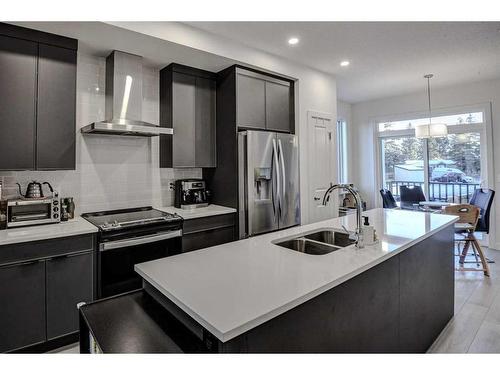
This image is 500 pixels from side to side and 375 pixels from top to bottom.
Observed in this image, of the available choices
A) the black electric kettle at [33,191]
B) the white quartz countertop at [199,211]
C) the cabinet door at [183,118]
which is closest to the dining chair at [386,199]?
the white quartz countertop at [199,211]

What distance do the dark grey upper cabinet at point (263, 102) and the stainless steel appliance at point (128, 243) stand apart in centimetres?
140

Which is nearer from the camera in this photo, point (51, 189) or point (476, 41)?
point (51, 189)

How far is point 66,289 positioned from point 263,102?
273cm

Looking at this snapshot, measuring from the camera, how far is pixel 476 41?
10.6ft

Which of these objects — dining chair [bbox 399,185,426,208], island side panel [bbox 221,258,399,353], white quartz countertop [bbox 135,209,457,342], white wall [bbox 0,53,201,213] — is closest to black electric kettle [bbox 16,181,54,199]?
white wall [bbox 0,53,201,213]

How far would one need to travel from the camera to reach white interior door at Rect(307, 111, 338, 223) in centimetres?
401

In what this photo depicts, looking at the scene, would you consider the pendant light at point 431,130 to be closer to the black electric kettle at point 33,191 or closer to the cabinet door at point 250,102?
the cabinet door at point 250,102

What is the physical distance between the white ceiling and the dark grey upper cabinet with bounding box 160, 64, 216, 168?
25.1 inches
